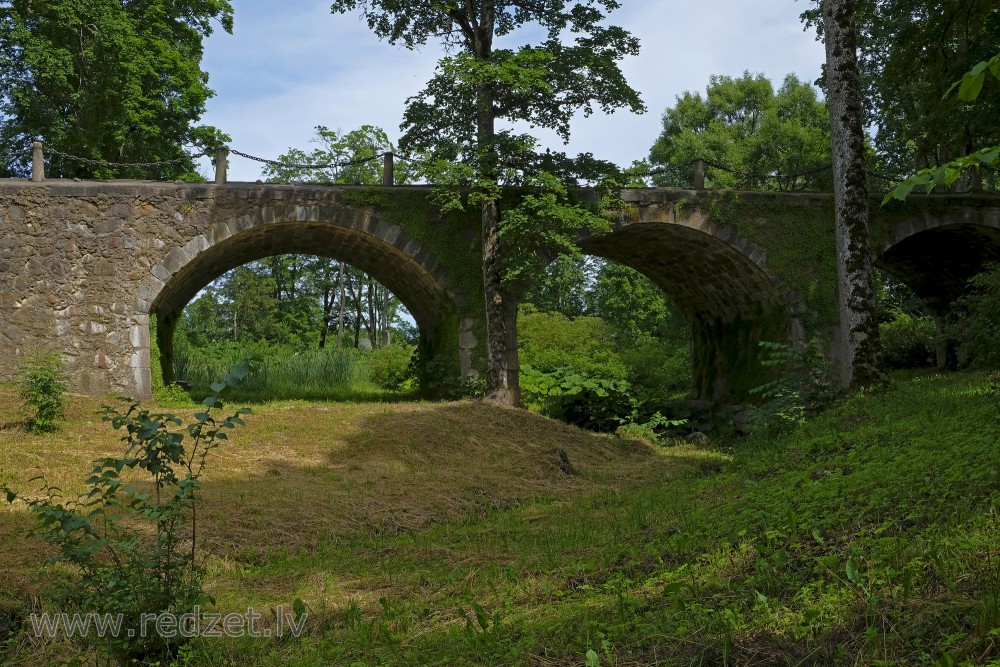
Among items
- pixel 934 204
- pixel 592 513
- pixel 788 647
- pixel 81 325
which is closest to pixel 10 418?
pixel 81 325

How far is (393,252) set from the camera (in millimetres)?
14695

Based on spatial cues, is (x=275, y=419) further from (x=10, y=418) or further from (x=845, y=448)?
(x=845, y=448)

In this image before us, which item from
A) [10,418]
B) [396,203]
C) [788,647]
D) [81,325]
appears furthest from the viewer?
[396,203]

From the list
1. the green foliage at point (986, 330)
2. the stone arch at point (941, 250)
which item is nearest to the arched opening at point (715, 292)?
the stone arch at point (941, 250)

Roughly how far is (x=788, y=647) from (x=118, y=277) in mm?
12407

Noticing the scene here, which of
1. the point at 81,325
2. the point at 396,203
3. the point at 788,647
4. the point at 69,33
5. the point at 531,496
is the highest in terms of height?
the point at 69,33

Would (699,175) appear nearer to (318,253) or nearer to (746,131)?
(318,253)

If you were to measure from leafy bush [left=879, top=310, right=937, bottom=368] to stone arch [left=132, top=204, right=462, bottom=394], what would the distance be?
11.1 m

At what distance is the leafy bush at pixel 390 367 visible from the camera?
20.2 metres

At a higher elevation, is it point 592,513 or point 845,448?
point 845,448

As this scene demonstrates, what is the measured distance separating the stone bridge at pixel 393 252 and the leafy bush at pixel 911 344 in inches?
91.8

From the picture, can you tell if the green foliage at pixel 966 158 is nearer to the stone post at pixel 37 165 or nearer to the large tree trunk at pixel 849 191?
the large tree trunk at pixel 849 191

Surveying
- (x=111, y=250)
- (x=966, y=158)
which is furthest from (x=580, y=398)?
(x=966, y=158)

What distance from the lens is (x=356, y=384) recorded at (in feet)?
68.1
